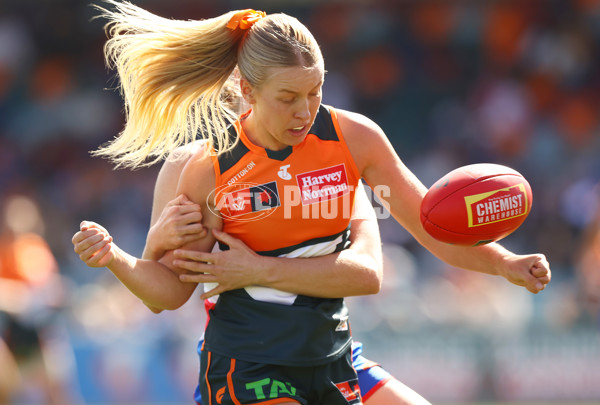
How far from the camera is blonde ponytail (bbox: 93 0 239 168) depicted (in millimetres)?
3107

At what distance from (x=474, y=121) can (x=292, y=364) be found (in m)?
8.53

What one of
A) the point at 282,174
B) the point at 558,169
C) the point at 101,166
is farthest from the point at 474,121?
the point at 282,174

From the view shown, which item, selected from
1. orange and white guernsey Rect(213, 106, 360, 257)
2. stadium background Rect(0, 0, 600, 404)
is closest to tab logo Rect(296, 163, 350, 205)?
orange and white guernsey Rect(213, 106, 360, 257)

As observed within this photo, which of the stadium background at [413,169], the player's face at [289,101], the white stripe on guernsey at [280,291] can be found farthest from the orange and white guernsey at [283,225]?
the stadium background at [413,169]

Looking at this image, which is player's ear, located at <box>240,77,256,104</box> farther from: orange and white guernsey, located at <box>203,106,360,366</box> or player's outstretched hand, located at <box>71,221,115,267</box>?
player's outstretched hand, located at <box>71,221,115,267</box>

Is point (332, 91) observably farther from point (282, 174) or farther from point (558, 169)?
point (282, 174)

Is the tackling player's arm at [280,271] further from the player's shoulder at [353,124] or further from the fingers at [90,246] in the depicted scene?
the player's shoulder at [353,124]

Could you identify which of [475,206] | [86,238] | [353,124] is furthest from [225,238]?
[475,206]

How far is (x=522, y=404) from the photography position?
26.8 feet

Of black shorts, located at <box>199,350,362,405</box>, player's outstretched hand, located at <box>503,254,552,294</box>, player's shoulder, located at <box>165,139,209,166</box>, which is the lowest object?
black shorts, located at <box>199,350,362,405</box>

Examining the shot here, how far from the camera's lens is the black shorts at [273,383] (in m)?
2.85

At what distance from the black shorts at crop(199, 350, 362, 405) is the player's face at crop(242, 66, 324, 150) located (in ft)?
2.68

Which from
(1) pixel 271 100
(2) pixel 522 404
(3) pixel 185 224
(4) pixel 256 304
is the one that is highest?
(1) pixel 271 100

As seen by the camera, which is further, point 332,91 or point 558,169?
point 332,91
